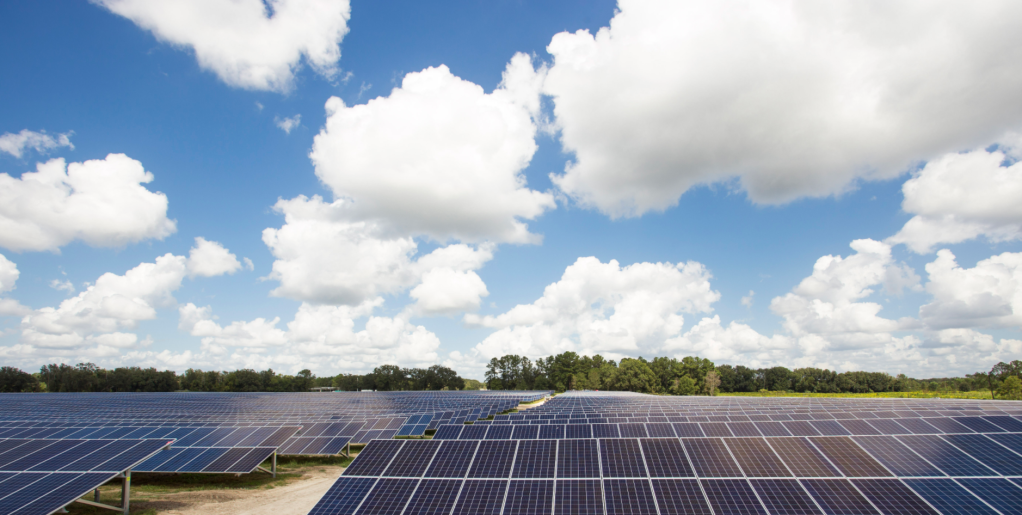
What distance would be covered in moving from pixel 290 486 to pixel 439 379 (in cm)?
13398

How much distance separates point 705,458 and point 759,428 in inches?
354

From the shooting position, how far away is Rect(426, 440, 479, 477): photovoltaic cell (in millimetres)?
12953

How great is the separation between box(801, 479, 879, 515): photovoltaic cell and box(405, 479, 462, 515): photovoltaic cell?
30.5 ft

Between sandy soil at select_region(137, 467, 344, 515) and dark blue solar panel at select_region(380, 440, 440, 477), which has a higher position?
dark blue solar panel at select_region(380, 440, 440, 477)

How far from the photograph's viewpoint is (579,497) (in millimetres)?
11281

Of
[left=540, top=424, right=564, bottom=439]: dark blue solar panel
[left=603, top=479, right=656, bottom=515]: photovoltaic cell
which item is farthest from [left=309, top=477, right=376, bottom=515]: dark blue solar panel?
[left=540, top=424, right=564, bottom=439]: dark blue solar panel

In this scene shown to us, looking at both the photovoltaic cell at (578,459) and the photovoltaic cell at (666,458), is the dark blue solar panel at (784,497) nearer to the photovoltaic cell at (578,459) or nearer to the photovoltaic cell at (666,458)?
the photovoltaic cell at (666,458)

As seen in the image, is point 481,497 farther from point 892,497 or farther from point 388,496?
point 892,497

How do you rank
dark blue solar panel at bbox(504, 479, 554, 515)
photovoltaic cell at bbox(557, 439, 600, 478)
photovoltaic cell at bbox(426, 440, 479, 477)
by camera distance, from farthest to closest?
photovoltaic cell at bbox(426, 440, 479, 477), photovoltaic cell at bbox(557, 439, 600, 478), dark blue solar panel at bbox(504, 479, 554, 515)

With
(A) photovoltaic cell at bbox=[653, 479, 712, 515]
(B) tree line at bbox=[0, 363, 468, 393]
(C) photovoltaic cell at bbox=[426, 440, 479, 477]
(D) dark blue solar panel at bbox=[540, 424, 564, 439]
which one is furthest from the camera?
(B) tree line at bbox=[0, 363, 468, 393]

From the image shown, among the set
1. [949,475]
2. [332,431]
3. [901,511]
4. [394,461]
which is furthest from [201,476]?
[949,475]

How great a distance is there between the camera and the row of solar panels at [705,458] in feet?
39.7

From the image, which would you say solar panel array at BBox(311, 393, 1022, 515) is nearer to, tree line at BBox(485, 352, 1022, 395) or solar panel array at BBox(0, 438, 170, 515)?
solar panel array at BBox(0, 438, 170, 515)

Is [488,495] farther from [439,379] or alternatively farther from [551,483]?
[439,379]
